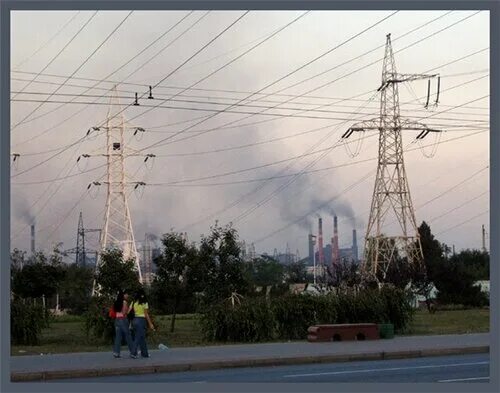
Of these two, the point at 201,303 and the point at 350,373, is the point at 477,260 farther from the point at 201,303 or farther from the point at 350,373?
the point at 350,373

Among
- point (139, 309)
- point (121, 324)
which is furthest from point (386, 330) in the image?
point (121, 324)

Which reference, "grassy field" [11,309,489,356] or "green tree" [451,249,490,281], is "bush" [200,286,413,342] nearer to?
"grassy field" [11,309,489,356]

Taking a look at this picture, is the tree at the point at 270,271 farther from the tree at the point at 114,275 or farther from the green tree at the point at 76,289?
the tree at the point at 114,275

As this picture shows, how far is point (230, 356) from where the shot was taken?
20625mm

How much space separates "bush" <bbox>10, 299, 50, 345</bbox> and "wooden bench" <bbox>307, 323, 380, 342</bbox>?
24.1 feet

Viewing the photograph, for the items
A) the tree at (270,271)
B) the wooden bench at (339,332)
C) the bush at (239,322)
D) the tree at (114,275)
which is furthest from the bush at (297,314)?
the tree at (270,271)

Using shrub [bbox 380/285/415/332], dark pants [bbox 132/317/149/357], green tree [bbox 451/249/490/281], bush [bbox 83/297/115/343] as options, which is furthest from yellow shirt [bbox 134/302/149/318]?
green tree [bbox 451/249/490/281]

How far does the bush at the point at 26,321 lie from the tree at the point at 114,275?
1.74 m

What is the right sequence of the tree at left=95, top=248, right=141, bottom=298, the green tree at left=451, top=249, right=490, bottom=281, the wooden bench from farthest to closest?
the green tree at left=451, top=249, right=490, bottom=281, the tree at left=95, top=248, right=141, bottom=298, the wooden bench

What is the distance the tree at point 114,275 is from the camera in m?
25.5

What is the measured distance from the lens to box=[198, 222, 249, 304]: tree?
28062 mm

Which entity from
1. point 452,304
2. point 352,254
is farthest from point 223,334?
point 452,304

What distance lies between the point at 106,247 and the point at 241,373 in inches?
383

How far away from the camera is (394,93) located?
114 feet
